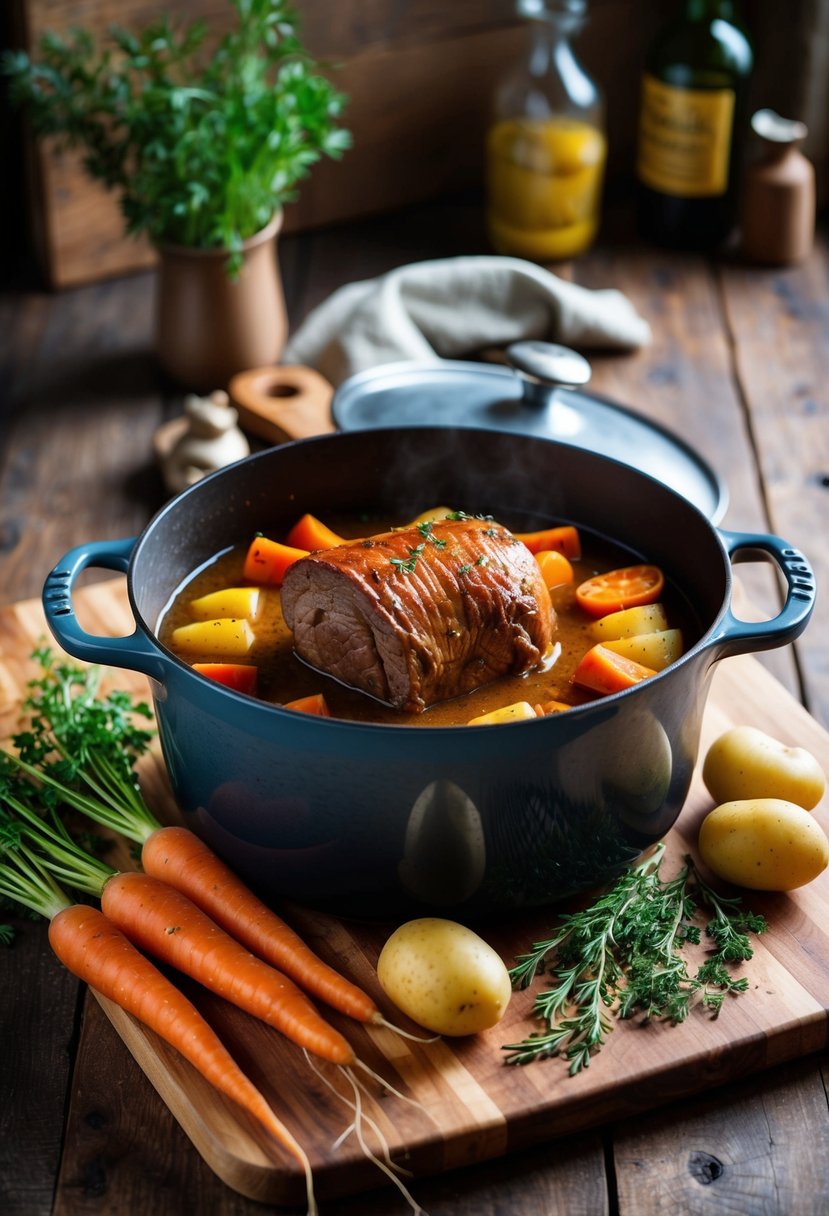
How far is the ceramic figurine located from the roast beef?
1.13 m

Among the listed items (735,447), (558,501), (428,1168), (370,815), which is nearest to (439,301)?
(735,447)

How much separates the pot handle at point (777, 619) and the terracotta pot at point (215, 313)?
6.47ft

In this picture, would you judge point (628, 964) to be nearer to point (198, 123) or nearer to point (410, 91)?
point (198, 123)

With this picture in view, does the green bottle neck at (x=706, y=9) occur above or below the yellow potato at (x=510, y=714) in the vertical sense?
above

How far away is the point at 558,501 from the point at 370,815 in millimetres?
979

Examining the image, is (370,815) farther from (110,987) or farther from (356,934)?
(110,987)

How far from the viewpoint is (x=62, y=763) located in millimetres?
2465

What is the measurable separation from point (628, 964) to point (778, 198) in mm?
3186

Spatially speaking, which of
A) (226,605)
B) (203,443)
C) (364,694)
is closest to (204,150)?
(203,443)

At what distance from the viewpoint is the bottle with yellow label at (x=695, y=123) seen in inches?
171

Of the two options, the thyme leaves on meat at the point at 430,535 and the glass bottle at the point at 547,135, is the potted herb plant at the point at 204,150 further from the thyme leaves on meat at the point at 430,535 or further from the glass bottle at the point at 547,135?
the thyme leaves on meat at the point at 430,535

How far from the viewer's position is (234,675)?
238cm

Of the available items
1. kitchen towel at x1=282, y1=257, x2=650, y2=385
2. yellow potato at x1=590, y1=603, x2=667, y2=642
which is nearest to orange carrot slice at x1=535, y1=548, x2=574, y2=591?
yellow potato at x1=590, y1=603, x2=667, y2=642

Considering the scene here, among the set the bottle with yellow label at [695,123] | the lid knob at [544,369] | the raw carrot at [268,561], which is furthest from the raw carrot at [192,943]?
the bottle with yellow label at [695,123]
